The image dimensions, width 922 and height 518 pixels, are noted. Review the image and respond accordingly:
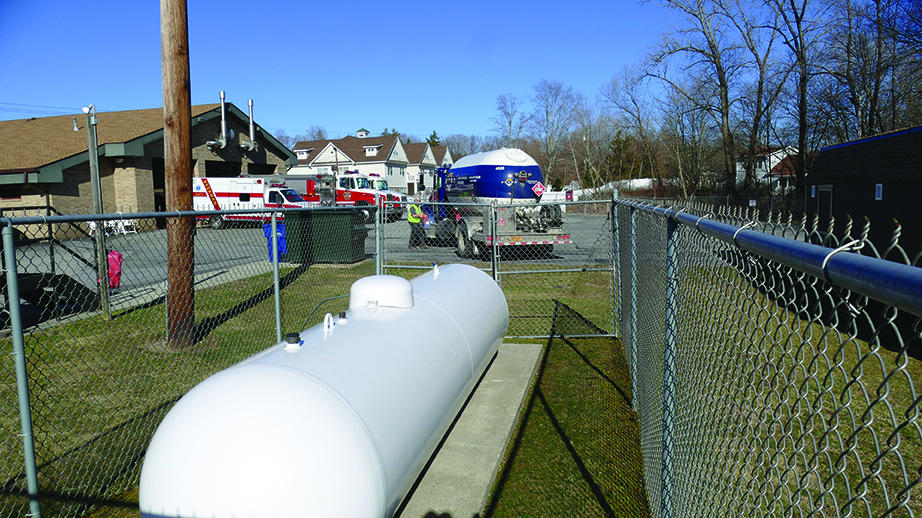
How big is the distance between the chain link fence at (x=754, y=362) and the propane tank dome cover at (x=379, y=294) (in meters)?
1.81

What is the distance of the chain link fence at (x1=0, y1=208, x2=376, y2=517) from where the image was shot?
415 centimetres

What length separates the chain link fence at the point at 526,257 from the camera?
9.28m

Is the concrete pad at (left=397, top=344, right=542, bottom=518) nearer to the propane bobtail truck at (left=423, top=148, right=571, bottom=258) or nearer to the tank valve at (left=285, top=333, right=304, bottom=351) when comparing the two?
the tank valve at (left=285, top=333, right=304, bottom=351)

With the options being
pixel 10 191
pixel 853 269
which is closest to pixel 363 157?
pixel 10 191

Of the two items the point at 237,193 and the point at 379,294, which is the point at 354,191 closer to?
the point at 237,193

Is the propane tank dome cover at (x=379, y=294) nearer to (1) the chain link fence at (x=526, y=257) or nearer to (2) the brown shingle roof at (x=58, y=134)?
(1) the chain link fence at (x=526, y=257)

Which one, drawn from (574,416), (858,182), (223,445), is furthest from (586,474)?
(858,182)

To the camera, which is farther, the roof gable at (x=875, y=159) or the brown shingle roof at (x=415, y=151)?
the brown shingle roof at (x=415, y=151)

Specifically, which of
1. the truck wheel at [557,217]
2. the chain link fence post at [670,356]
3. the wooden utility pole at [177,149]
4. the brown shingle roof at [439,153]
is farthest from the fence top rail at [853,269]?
the brown shingle roof at [439,153]

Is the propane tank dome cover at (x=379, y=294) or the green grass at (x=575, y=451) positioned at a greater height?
the propane tank dome cover at (x=379, y=294)

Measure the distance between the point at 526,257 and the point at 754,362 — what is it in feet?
46.4

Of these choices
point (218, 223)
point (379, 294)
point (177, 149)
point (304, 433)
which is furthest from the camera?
point (218, 223)

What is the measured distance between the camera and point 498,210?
1490 cm

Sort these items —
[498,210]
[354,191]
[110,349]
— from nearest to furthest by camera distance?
[110,349]
[498,210]
[354,191]
